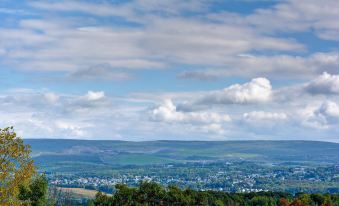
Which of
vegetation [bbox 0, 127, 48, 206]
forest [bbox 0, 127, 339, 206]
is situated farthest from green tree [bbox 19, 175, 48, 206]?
vegetation [bbox 0, 127, 48, 206]

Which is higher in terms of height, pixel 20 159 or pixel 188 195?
pixel 20 159

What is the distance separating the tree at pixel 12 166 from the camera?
55.7 m

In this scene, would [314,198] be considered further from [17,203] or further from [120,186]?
[17,203]

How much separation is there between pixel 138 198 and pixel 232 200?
68567 millimetres

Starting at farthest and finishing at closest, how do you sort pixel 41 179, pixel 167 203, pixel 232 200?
1. pixel 232 200
2. pixel 167 203
3. pixel 41 179

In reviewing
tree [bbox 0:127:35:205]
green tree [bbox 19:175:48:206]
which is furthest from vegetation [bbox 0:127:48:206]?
green tree [bbox 19:175:48:206]

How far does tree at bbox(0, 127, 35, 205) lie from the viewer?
183 feet

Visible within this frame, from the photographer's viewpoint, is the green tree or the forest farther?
the green tree

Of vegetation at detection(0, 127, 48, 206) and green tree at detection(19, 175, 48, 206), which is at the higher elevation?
vegetation at detection(0, 127, 48, 206)

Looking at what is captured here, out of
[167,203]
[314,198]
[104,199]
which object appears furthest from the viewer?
[314,198]

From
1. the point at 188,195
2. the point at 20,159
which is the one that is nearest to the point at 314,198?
the point at 188,195

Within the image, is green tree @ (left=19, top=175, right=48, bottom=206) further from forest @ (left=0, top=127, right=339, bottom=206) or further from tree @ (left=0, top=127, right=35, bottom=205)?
tree @ (left=0, top=127, right=35, bottom=205)

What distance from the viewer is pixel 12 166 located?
56250 mm

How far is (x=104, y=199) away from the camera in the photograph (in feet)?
342
